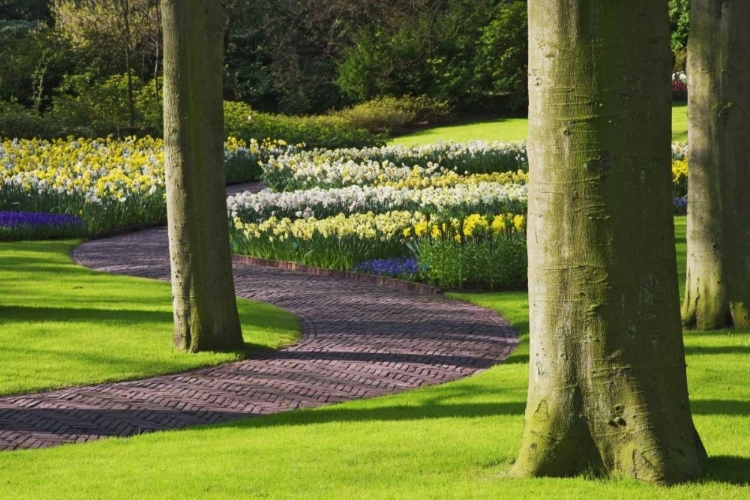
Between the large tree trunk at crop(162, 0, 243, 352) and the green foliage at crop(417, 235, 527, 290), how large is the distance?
3.77m

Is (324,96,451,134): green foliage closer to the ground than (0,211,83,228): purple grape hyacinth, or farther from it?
farther from it

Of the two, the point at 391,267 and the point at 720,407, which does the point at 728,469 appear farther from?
the point at 391,267

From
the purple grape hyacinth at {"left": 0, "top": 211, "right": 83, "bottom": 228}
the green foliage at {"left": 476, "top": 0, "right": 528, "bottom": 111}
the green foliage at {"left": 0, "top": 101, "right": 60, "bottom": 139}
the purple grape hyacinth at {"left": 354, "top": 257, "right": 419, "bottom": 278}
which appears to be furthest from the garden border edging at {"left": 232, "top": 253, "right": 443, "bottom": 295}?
the green foliage at {"left": 476, "top": 0, "right": 528, "bottom": 111}

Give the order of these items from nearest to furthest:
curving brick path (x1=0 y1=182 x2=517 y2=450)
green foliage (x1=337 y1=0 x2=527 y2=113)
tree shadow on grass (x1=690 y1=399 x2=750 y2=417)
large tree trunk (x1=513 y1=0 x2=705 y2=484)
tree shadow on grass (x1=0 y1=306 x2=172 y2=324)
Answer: large tree trunk (x1=513 y1=0 x2=705 y2=484) → tree shadow on grass (x1=690 y1=399 x2=750 y2=417) → curving brick path (x1=0 y1=182 x2=517 y2=450) → tree shadow on grass (x1=0 y1=306 x2=172 y2=324) → green foliage (x1=337 y1=0 x2=527 y2=113)

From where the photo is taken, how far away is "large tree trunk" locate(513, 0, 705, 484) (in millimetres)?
4562

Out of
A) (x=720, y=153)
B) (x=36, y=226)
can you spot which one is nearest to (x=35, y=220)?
(x=36, y=226)

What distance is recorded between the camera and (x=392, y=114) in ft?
126

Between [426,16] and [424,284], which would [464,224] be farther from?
[426,16]

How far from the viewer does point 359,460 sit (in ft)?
18.3

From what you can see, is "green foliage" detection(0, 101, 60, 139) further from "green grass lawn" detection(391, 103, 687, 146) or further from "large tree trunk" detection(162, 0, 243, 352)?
"large tree trunk" detection(162, 0, 243, 352)

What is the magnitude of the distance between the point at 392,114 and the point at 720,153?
97.0ft

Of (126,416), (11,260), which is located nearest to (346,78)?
(11,260)

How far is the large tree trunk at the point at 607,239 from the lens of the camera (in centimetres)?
456

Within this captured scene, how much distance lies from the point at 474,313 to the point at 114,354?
12.3ft
